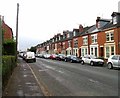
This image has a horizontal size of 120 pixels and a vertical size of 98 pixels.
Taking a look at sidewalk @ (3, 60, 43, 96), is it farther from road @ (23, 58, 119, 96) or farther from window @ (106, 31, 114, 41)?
window @ (106, 31, 114, 41)

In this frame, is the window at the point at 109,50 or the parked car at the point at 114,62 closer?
the parked car at the point at 114,62

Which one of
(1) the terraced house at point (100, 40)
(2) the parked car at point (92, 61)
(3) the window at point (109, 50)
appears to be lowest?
(2) the parked car at point (92, 61)

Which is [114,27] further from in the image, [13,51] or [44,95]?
[44,95]

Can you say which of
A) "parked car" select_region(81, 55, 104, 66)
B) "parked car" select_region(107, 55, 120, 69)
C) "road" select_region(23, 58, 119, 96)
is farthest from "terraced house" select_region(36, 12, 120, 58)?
"road" select_region(23, 58, 119, 96)

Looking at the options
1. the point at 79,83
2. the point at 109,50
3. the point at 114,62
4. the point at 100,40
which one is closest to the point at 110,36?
the point at 109,50

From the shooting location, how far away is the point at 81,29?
6606cm

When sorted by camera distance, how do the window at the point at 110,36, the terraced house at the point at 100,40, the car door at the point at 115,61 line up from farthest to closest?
the window at the point at 110,36 < the terraced house at the point at 100,40 < the car door at the point at 115,61

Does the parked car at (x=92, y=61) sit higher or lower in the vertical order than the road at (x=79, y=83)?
higher

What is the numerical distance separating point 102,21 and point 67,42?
24027 mm

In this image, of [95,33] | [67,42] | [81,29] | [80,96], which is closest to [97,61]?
[95,33]

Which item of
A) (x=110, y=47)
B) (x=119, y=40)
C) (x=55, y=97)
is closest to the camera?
(x=55, y=97)

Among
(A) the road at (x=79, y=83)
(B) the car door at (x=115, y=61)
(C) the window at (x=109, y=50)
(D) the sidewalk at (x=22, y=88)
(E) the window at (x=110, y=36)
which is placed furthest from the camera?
(E) the window at (x=110, y=36)

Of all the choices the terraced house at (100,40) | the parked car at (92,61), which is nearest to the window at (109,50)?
the terraced house at (100,40)

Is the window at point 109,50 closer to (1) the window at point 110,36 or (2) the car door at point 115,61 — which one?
(1) the window at point 110,36
